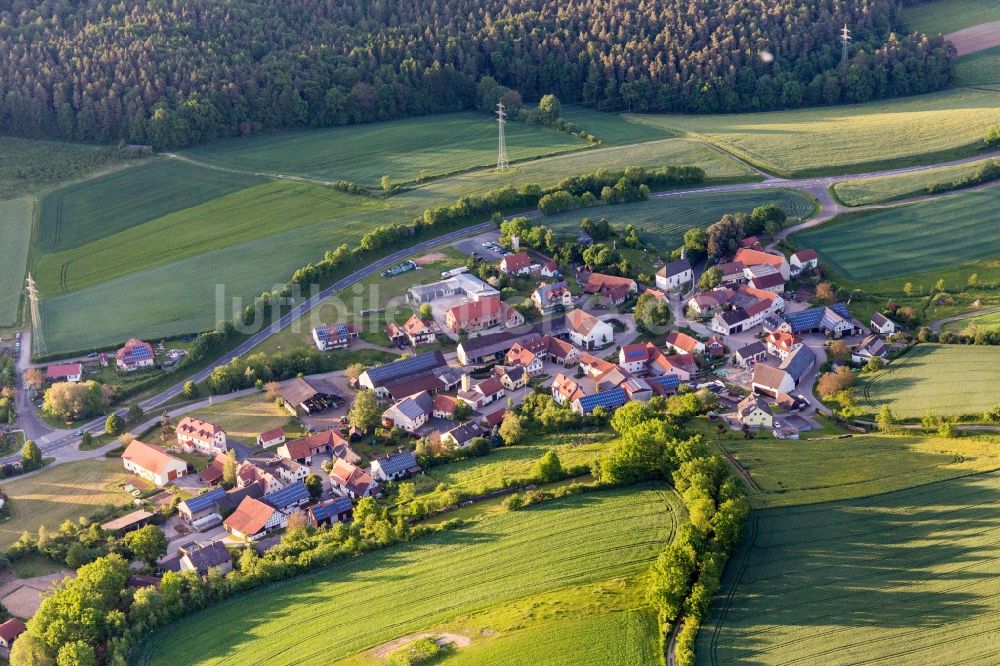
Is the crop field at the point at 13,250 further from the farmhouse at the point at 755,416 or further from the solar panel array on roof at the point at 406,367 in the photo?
the farmhouse at the point at 755,416

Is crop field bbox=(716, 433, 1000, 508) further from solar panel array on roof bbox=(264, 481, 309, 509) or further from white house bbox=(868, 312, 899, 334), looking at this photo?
solar panel array on roof bbox=(264, 481, 309, 509)

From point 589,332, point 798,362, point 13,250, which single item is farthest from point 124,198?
point 798,362

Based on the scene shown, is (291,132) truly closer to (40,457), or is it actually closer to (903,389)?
Result: (40,457)

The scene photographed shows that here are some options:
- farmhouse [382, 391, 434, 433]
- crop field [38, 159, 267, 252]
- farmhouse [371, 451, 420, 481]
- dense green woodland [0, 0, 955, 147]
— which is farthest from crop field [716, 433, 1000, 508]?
dense green woodland [0, 0, 955, 147]

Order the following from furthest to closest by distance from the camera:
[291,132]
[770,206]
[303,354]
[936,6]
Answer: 1. [936,6]
2. [291,132]
3. [770,206]
4. [303,354]

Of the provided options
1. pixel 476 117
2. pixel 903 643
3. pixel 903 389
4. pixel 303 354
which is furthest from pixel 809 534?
pixel 476 117

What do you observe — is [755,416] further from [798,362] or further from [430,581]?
[430,581]
